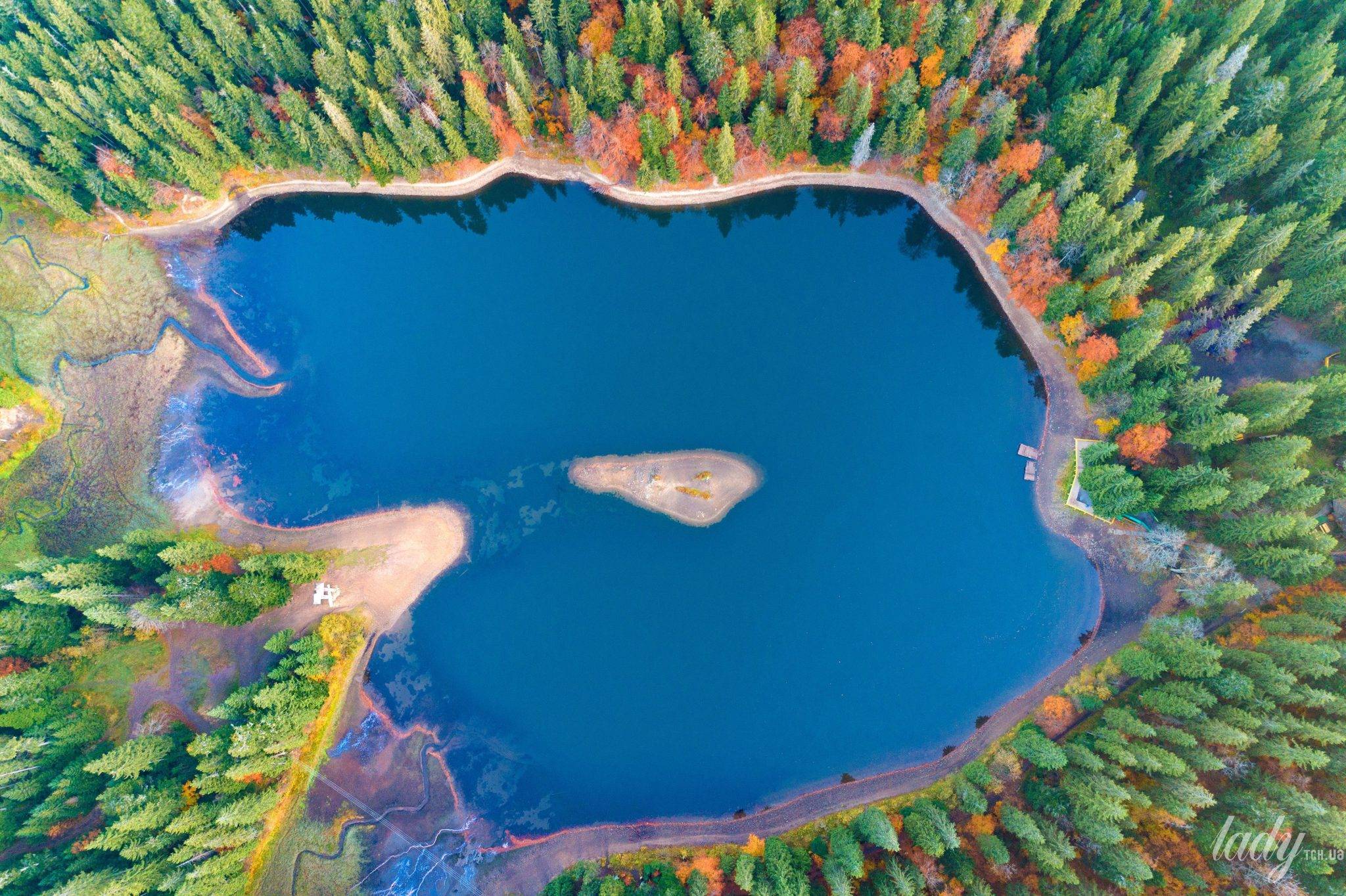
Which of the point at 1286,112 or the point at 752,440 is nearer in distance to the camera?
the point at 1286,112

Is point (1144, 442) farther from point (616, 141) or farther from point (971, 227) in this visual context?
point (616, 141)

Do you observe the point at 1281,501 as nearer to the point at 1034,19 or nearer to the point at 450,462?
the point at 1034,19

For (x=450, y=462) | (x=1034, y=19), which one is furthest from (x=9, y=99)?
(x=1034, y=19)

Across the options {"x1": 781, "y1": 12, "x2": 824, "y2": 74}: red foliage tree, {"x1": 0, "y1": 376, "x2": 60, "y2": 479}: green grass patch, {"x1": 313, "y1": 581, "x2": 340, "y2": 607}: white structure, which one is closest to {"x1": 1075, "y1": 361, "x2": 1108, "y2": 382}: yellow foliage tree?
{"x1": 781, "y1": 12, "x2": 824, "y2": 74}: red foliage tree


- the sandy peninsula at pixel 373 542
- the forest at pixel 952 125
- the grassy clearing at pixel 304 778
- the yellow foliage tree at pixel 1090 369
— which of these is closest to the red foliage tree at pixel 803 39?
the forest at pixel 952 125

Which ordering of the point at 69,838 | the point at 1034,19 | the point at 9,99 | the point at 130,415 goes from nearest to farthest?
1. the point at 69,838
2. the point at 1034,19
3. the point at 9,99
4. the point at 130,415

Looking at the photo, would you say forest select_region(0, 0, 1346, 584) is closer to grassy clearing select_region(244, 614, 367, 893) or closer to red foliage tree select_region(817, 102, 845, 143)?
red foliage tree select_region(817, 102, 845, 143)

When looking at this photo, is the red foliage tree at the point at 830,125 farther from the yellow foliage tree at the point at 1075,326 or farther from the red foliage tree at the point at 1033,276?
the yellow foliage tree at the point at 1075,326
